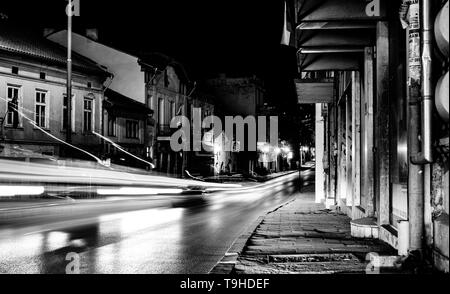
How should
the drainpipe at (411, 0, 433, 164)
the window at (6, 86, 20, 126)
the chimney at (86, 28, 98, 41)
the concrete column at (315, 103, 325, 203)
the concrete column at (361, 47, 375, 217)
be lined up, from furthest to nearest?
the chimney at (86, 28, 98, 41) < the window at (6, 86, 20, 126) < the concrete column at (315, 103, 325, 203) < the concrete column at (361, 47, 375, 217) < the drainpipe at (411, 0, 433, 164)

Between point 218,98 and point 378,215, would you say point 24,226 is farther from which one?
point 218,98

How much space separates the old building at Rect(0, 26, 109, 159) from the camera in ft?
93.2

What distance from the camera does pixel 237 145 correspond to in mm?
64062

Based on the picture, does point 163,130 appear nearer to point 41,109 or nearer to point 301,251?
point 41,109

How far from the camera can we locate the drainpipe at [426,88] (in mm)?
6270

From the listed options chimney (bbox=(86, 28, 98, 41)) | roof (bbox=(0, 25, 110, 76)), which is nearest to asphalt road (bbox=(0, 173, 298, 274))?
roof (bbox=(0, 25, 110, 76))

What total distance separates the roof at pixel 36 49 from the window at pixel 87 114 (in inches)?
79.8

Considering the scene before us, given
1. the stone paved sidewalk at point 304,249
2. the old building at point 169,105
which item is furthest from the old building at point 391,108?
the old building at point 169,105

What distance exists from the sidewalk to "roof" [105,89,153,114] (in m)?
25.8

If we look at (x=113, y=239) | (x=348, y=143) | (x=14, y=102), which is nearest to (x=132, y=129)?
(x=14, y=102)

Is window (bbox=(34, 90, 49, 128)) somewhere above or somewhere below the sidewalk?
above

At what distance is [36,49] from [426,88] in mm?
28729

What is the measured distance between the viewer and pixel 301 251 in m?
9.06

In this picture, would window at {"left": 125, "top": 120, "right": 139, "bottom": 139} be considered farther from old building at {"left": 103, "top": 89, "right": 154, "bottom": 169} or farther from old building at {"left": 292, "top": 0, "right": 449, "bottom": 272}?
old building at {"left": 292, "top": 0, "right": 449, "bottom": 272}
